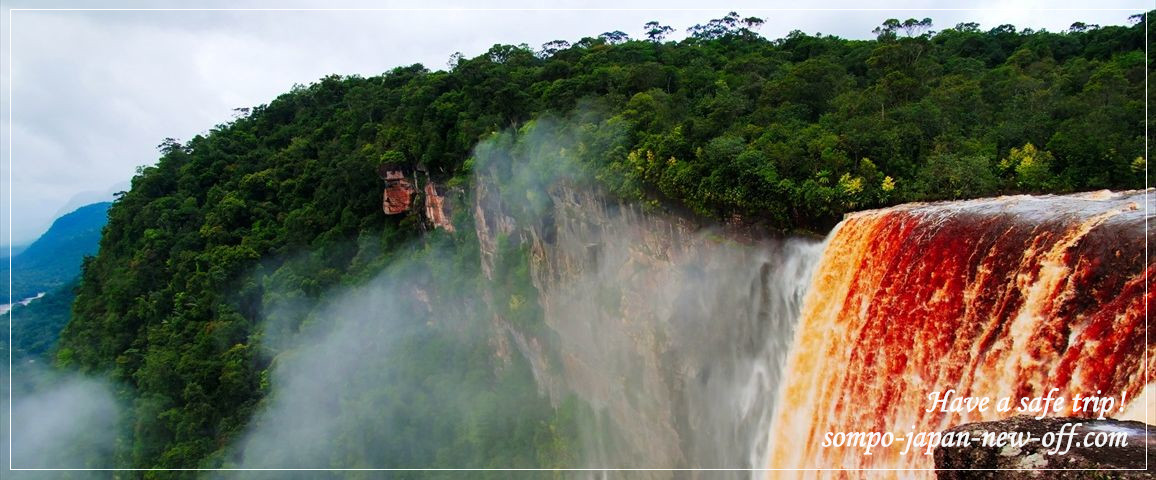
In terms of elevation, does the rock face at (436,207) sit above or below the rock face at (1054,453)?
above

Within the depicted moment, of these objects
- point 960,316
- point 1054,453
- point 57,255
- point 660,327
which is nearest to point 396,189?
point 660,327

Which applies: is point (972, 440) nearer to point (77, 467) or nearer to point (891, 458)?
point (891, 458)

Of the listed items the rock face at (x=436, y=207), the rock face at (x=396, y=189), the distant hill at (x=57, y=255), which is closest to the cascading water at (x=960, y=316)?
the rock face at (x=436, y=207)

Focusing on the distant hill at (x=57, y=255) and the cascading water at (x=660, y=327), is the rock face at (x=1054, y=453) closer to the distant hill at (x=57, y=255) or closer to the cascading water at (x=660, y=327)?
the cascading water at (x=660, y=327)

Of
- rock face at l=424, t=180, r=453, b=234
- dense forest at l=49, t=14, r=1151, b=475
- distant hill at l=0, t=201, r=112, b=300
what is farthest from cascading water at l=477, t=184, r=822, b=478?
distant hill at l=0, t=201, r=112, b=300

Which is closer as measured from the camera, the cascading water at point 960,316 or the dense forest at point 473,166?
the cascading water at point 960,316
